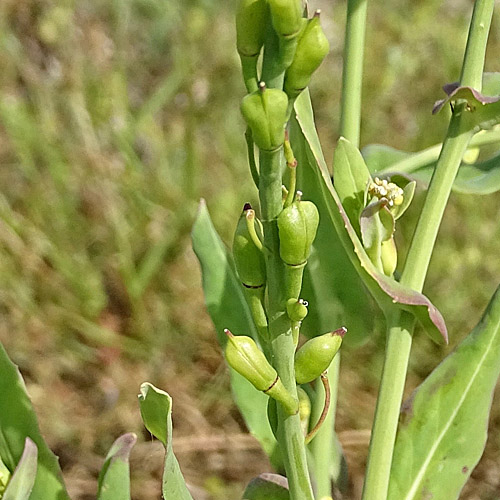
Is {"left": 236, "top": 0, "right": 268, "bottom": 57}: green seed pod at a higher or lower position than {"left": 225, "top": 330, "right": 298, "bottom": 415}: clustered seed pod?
higher

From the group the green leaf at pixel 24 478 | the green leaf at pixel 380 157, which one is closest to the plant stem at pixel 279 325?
the green leaf at pixel 24 478

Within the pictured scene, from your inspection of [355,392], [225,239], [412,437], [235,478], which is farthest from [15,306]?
[412,437]

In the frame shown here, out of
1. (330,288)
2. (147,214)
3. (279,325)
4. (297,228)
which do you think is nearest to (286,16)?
(297,228)

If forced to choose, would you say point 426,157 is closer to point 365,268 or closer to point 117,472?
point 365,268

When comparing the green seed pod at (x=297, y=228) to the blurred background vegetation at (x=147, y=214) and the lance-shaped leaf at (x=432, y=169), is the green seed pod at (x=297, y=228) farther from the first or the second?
the blurred background vegetation at (x=147, y=214)

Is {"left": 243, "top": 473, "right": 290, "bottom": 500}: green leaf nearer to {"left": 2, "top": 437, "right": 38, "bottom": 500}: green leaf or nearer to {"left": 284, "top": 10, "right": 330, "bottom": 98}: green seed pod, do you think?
{"left": 2, "top": 437, "right": 38, "bottom": 500}: green leaf

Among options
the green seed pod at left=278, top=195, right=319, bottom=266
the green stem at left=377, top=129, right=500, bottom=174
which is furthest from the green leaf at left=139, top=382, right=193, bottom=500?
the green stem at left=377, top=129, right=500, bottom=174
